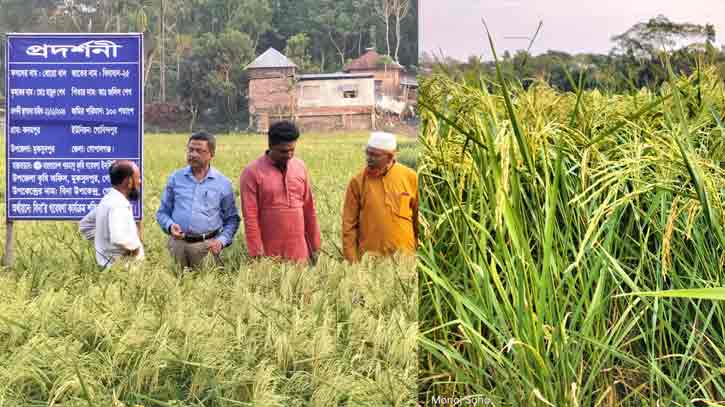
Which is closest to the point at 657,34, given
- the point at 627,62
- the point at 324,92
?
the point at 627,62

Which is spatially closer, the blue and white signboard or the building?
the building

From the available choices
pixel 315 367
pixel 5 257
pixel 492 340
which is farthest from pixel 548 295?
pixel 5 257

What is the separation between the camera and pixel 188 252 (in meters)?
3.69

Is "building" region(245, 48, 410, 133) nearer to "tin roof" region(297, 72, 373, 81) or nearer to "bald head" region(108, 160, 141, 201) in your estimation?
"tin roof" region(297, 72, 373, 81)

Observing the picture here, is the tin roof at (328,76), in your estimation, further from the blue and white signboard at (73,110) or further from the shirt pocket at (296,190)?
the blue and white signboard at (73,110)

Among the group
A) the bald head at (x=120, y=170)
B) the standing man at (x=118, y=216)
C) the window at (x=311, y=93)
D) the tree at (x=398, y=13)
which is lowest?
the standing man at (x=118, y=216)

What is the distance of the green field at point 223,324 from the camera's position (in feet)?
9.86

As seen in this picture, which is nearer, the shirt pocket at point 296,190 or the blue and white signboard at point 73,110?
the shirt pocket at point 296,190

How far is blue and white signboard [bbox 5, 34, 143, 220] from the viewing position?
3.60 m

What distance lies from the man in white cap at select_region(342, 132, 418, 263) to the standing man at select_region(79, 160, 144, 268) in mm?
1061

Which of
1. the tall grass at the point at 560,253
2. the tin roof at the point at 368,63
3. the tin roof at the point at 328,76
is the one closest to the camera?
the tall grass at the point at 560,253

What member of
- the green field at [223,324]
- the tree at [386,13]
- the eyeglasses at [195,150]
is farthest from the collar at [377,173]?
the eyeglasses at [195,150]

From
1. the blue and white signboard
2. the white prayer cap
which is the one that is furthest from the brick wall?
the blue and white signboard

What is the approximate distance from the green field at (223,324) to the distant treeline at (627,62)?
0.74m
